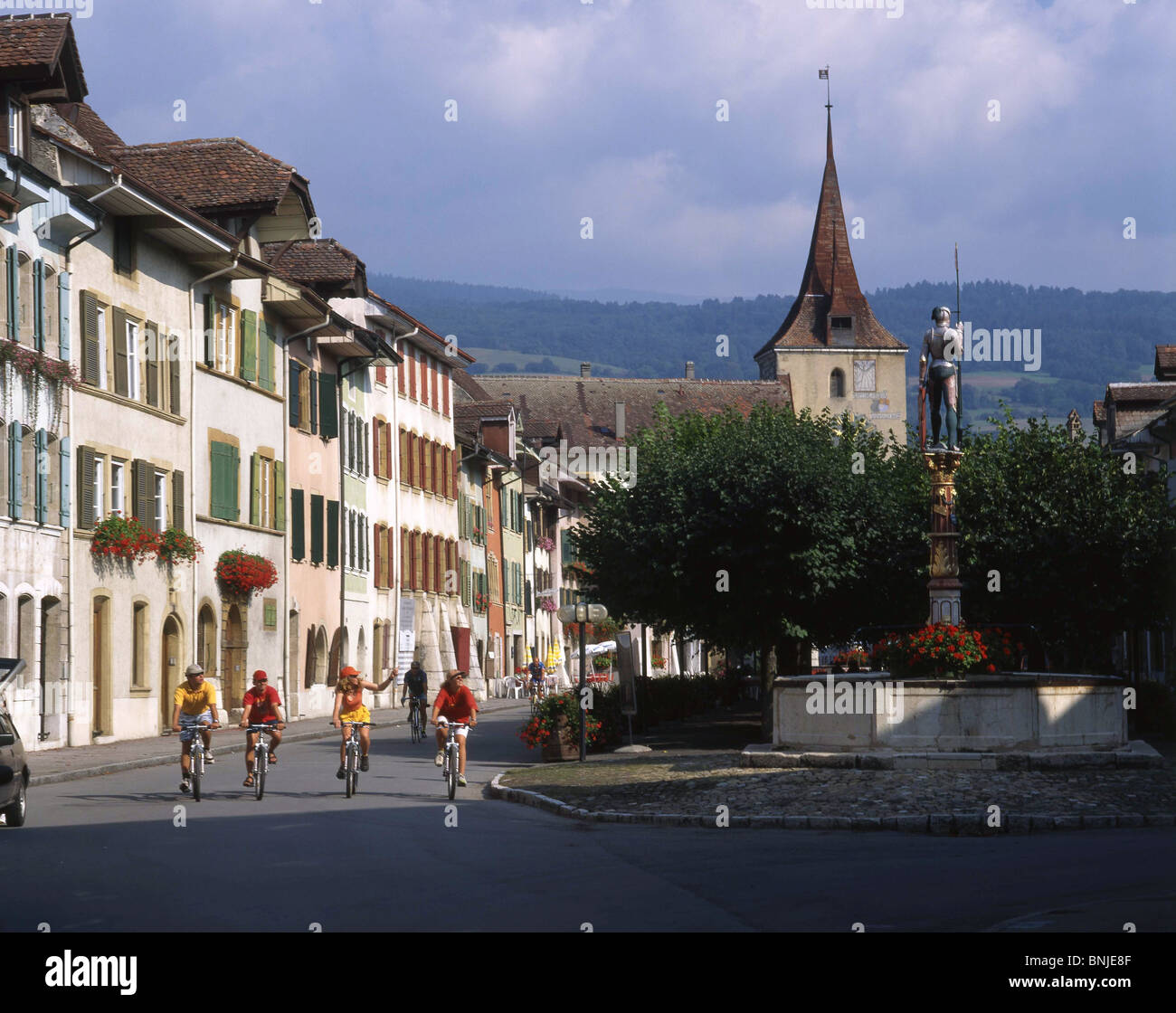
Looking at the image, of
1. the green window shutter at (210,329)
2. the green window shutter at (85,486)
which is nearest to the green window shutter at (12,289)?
the green window shutter at (85,486)

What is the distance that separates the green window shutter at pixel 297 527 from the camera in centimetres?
4494

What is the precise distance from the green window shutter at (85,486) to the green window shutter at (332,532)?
1582 cm

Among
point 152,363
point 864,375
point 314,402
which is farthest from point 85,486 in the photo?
point 864,375

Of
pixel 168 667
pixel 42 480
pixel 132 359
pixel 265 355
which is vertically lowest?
pixel 168 667

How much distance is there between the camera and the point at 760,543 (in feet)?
111

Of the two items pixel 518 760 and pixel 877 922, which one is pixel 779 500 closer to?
pixel 518 760

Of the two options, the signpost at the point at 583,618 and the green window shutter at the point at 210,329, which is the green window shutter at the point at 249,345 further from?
the signpost at the point at 583,618

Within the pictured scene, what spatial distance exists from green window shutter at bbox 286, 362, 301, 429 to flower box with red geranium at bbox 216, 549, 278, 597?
17.8 feet

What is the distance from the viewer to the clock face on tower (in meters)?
119

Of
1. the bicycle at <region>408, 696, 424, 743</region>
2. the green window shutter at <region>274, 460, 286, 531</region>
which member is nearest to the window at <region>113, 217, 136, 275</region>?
the green window shutter at <region>274, 460, 286, 531</region>

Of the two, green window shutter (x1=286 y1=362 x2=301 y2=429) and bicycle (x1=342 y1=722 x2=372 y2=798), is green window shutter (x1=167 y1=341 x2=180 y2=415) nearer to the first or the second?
green window shutter (x1=286 y1=362 x2=301 y2=429)

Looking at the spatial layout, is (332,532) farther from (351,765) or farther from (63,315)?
(351,765)

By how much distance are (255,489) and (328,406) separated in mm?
6605
